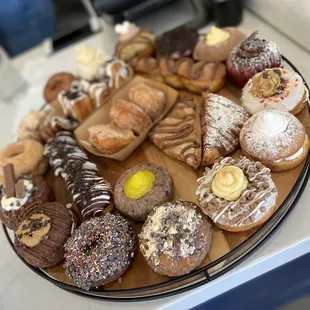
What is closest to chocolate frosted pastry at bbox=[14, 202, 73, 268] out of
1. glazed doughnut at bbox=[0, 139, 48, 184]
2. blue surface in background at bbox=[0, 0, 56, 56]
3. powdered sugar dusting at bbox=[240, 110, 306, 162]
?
glazed doughnut at bbox=[0, 139, 48, 184]

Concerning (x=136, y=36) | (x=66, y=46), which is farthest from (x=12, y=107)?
(x=136, y=36)

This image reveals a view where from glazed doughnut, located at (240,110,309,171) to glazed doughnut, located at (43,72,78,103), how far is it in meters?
1.12

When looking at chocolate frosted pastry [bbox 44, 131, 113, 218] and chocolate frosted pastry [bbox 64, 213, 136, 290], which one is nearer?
chocolate frosted pastry [bbox 64, 213, 136, 290]

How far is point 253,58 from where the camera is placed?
64.8 inches

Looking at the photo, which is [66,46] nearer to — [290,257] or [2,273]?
[2,273]

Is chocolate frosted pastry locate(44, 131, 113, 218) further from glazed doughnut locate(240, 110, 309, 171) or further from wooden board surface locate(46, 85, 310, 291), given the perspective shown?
glazed doughnut locate(240, 110, 309, 171)

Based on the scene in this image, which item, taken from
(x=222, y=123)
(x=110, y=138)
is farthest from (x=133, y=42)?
(x=222, y=123)

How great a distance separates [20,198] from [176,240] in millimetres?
722

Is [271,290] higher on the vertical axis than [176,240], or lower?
lower

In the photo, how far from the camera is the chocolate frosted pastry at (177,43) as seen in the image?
6.29ft

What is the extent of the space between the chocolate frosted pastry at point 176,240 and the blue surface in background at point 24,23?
283 centimetres

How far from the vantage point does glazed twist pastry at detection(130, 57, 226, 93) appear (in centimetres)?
177

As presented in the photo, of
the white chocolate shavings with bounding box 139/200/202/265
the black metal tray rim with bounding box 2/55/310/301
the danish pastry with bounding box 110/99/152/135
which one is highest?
the danish pastry with bounding box 110/99/152/135

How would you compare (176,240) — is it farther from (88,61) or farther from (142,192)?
(88,61)
